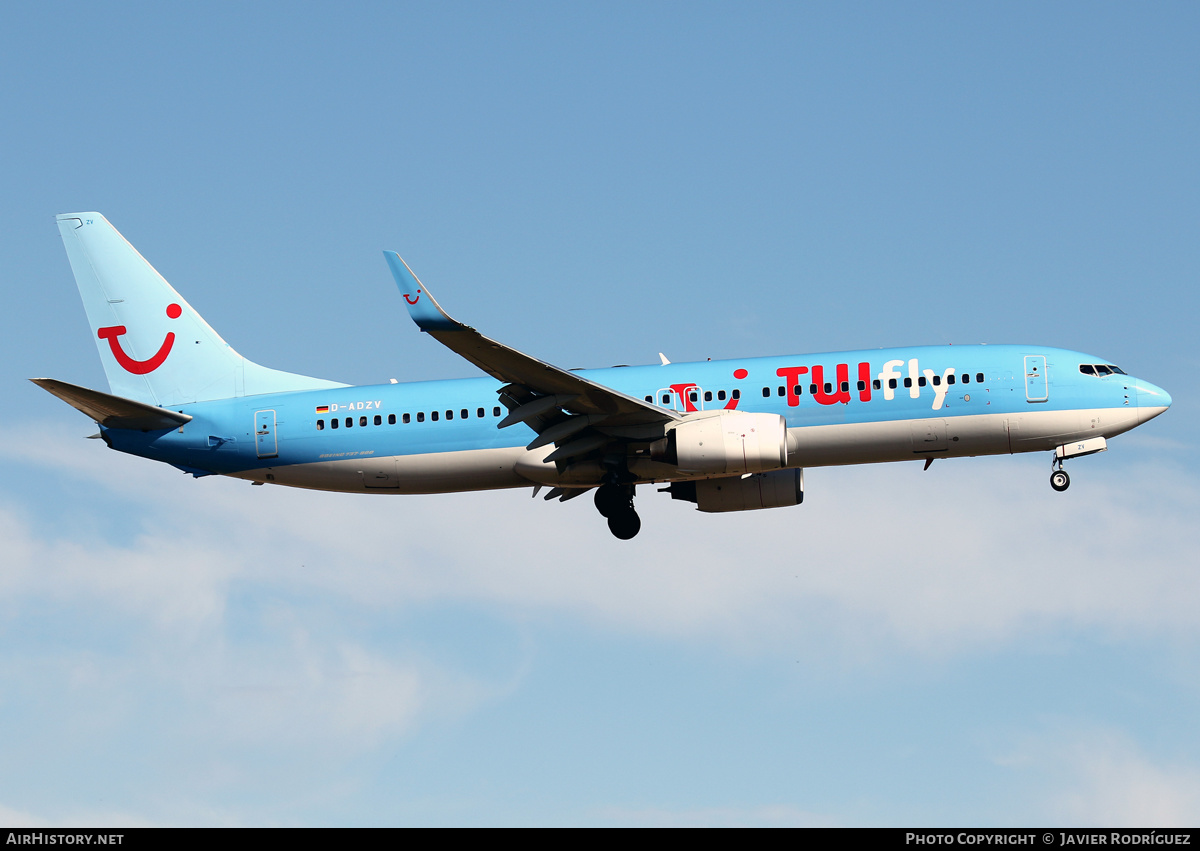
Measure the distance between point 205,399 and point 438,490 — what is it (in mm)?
8008

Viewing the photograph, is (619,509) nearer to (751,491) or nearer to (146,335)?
(751,491)

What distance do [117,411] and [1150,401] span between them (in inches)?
1088

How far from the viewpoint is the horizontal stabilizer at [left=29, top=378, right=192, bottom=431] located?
115 ft

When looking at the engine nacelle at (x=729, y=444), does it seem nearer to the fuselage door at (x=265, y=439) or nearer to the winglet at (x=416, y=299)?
the winglet at (x=416, y=299)

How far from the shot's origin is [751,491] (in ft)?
125

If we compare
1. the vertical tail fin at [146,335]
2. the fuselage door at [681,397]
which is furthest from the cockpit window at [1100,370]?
the vertical tail fin at [146,335]

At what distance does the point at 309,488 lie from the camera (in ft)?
125

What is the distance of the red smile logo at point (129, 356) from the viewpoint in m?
40.6

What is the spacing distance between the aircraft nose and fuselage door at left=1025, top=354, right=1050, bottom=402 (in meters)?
2.56

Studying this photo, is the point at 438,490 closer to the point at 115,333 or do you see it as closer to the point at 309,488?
the point at 309,488

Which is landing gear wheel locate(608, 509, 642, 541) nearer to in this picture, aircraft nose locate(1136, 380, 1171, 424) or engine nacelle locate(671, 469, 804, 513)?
engine nacelle locate(671, 469, 804, 513)

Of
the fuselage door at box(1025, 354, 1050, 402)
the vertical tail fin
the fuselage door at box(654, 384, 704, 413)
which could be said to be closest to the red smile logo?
the vertical tail fin
